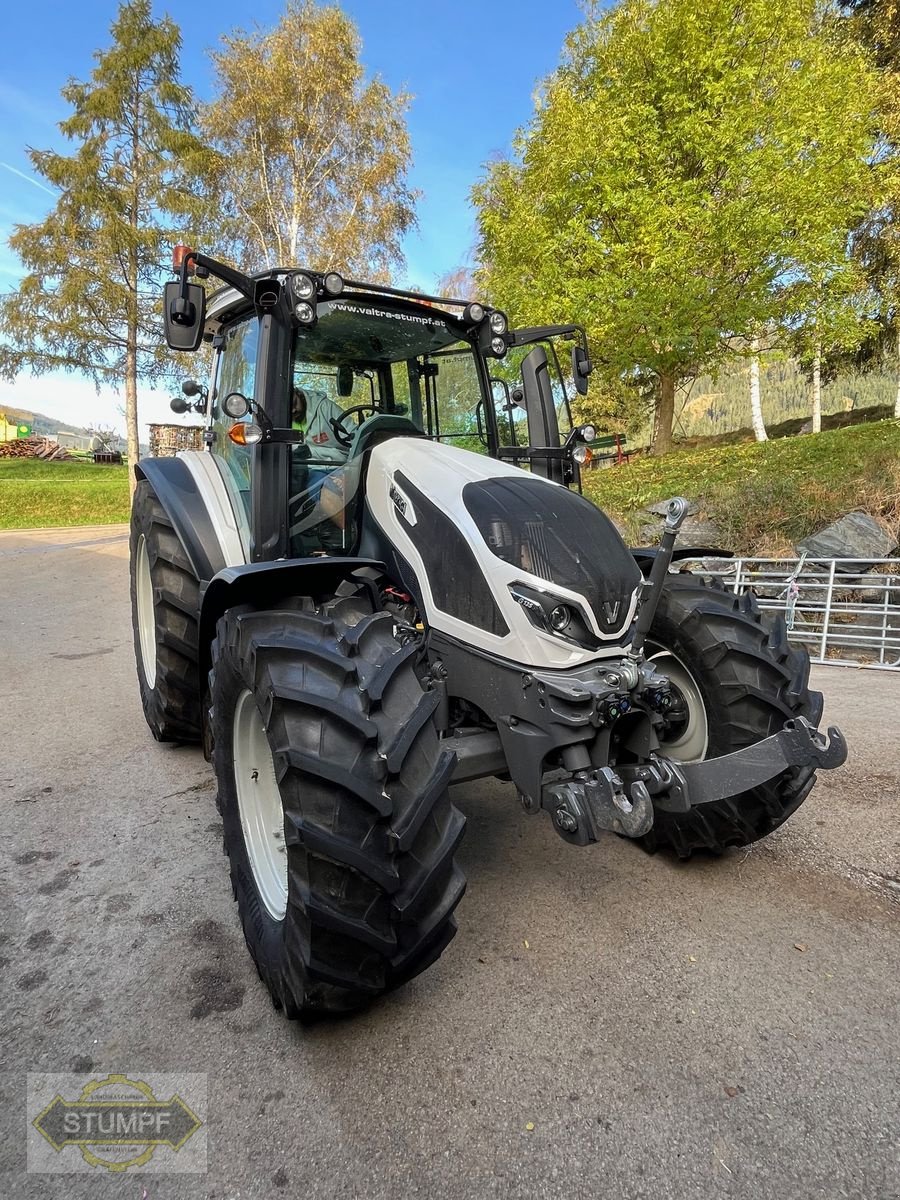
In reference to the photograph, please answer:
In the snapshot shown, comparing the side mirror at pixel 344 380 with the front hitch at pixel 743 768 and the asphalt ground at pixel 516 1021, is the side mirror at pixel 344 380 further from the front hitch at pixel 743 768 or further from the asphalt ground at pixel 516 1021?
the front hitch at pixel 743 768

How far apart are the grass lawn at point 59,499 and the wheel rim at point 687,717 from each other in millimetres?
17893

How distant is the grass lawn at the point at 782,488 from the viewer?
7945mm

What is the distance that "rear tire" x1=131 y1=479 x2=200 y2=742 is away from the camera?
3527 millimetres

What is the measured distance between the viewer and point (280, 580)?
2340 millimetres

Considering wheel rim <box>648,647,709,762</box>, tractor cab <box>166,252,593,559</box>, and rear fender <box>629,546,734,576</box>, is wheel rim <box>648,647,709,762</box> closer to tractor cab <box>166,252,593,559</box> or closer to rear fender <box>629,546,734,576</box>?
rear fender <box>629,546,734,576</box>

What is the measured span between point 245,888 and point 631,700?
1.34 metres

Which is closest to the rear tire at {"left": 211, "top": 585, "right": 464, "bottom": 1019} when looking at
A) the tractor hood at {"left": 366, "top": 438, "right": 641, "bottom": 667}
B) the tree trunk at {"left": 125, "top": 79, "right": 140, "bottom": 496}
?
the tractor hood at {"left": 366, "top": 438, "right": 641, "bottom": 667}

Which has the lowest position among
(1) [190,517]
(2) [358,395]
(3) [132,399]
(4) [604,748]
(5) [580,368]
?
(4) [604,748]

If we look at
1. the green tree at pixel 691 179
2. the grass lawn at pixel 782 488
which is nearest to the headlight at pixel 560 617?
the grass lawn at pixel 782 488

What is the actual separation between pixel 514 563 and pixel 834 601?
20.4 ft

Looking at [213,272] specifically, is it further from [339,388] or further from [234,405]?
[339,388]

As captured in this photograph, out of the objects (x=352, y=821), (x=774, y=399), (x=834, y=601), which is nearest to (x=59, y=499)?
(x=834, y=601)

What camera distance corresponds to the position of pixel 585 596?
216cm

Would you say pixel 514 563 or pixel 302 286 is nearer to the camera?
pixel 514 563
